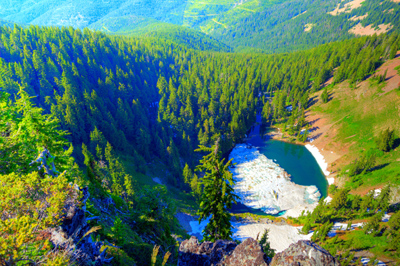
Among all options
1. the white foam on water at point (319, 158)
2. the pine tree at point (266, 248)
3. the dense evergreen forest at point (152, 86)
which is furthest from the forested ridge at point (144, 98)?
the pine tree at point (266, 248)

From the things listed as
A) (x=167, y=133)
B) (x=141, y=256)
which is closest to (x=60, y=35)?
(x=167, y=133)

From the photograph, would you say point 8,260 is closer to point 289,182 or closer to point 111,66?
point 289,182

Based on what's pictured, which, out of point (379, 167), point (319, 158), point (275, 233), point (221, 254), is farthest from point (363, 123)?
point (221, 254)

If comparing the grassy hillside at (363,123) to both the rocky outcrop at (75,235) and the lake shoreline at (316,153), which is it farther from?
the rocky outcrop at (75,235)

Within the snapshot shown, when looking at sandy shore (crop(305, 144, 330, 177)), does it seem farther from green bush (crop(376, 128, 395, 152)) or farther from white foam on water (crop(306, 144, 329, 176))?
green bush (crop(376, 128, 395, 152))

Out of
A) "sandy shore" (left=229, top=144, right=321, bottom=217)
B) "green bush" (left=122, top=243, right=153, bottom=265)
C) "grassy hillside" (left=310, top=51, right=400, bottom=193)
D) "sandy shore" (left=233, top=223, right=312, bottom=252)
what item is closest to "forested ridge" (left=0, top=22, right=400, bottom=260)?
"green bush" (left=122, top=243, right=153, bottom=265)

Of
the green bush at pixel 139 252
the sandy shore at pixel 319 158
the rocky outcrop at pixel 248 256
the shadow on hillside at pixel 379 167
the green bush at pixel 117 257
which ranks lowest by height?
the green bush at pixel 139 252
